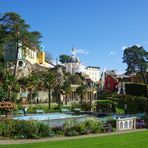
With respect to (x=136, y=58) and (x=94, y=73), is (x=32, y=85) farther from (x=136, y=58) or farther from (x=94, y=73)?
(x=94, y=73)

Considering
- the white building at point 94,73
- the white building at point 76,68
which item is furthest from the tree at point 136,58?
the white building at point 94,73


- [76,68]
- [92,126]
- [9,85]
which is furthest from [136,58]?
[92,126]

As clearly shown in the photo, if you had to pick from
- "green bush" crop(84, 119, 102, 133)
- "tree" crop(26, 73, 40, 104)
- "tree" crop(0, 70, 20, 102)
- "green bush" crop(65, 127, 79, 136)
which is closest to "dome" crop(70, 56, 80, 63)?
"tree" crop(26, 73, 40, 104)

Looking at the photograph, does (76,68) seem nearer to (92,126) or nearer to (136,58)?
(136,58)

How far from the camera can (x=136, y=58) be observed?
113 metres

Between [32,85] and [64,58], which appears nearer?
[32,85]

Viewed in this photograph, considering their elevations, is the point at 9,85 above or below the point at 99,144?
above

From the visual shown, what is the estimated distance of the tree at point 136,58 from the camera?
112000mm

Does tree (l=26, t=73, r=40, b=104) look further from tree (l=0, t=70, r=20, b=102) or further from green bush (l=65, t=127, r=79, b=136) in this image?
green bush (l=65, t=127, r=79, b=136)

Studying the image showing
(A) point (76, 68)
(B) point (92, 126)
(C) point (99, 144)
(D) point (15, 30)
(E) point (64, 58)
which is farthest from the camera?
(E) point (64, 58)

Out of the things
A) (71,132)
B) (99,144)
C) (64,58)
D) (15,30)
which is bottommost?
(99,144)

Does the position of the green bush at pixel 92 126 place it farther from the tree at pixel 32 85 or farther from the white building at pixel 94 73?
the white building at pixel 94 73

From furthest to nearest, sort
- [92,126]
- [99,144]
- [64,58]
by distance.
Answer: [64,58] < [92,126] < [99,144]

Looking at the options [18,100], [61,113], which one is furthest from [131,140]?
[18,100]
